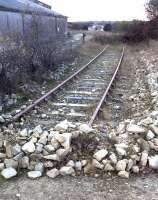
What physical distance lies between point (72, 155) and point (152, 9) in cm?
3414

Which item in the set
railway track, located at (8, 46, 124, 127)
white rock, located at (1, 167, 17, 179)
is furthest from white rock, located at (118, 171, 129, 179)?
railway track, located at (8, 46, 124, 127)

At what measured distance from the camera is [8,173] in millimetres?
6066

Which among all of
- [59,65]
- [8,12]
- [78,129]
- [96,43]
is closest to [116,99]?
[78,129]

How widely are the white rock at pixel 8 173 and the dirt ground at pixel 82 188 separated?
10 cm

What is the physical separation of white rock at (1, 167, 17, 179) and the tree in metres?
32.9

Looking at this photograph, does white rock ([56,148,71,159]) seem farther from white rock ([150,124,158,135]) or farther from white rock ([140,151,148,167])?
white rock ([150,124,158,135])

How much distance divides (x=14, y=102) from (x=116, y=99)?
3047 mm

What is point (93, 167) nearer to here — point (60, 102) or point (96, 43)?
point (60, 102)

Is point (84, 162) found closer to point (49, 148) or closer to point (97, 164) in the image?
point (97, 164)

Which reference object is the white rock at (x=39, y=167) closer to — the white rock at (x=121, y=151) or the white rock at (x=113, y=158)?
the white rock at (x=113, y=158)

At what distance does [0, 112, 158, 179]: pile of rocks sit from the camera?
244 inches

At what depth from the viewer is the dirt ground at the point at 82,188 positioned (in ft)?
18.3

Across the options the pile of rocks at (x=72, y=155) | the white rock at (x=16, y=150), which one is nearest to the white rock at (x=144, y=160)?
the pile of rocks at (x=72, y=155)

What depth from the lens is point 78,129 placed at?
23.2 ft
